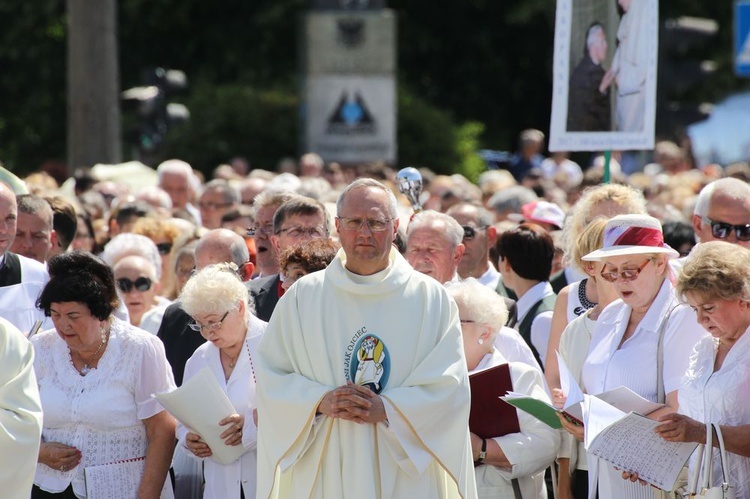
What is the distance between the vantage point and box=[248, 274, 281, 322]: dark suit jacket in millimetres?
6918

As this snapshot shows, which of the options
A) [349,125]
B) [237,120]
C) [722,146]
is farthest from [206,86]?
[722,146]

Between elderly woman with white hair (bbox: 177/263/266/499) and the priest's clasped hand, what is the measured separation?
3.02ft

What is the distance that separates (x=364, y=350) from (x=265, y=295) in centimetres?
173

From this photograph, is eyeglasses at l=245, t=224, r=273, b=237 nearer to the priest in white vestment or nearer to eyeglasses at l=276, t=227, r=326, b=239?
eyeglasses at l=276, t=227, r=326, b=239

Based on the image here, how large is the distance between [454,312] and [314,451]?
755 millimetres

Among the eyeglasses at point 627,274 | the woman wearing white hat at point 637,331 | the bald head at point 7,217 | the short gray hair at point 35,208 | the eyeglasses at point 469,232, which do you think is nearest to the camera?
the woman wearing white hat at point 637,331

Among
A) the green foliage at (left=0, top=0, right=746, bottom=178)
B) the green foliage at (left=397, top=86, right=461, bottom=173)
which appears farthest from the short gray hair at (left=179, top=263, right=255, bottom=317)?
the green foliage at (left=397, top=86, right=461, bottom=173)

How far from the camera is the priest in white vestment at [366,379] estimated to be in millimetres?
5301

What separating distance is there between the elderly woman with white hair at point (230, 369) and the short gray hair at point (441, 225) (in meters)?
1.33

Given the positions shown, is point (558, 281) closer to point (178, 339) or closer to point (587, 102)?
point (587, 102)

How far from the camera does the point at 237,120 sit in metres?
22.3

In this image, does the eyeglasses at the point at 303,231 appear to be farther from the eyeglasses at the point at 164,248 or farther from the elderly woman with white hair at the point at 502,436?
the eyeglasses at the point at 164,248

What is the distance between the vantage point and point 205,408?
5988 millimetres

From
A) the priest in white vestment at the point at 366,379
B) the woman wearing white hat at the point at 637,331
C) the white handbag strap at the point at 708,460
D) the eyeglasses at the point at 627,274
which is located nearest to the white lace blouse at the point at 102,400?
the priest in white vestment at the point at 366,379
